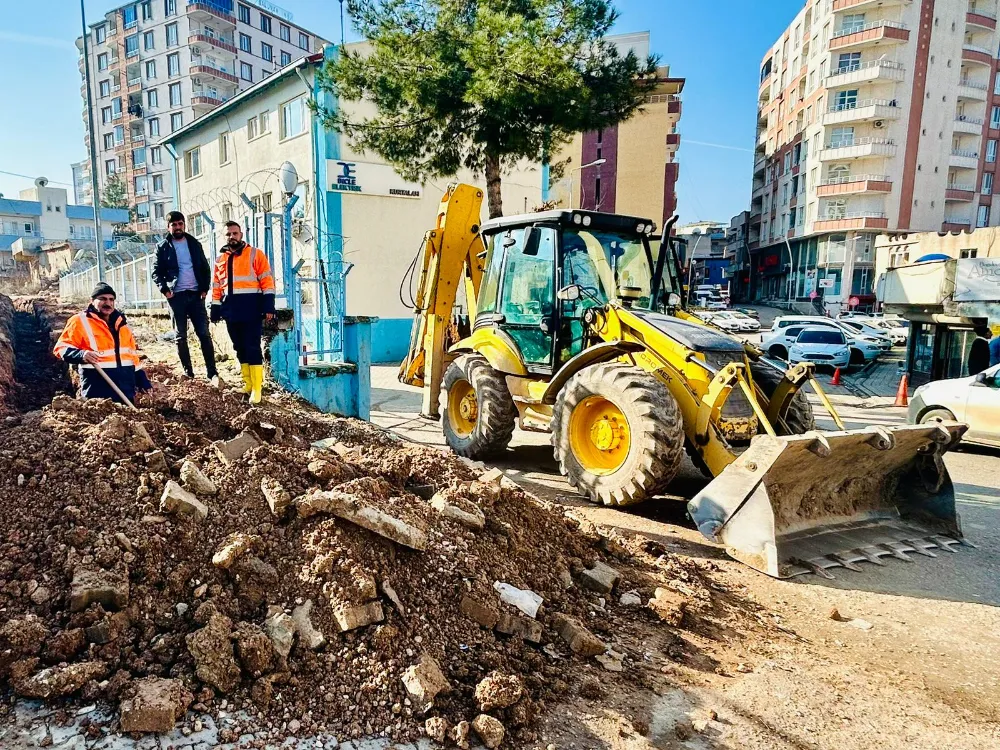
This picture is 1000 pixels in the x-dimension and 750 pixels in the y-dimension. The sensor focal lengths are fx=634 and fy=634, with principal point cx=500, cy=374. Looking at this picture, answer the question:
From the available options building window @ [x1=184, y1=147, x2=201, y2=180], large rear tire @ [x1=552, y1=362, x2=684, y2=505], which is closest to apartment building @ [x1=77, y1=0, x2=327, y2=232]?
building window @ [x1=184, y1=147, x2=201, y2=180]

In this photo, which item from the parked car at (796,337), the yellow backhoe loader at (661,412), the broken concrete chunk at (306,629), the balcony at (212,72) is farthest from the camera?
the balcony at (212,72)

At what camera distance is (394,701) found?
8.51 ft

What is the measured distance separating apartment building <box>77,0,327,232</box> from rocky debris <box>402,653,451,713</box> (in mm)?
50300

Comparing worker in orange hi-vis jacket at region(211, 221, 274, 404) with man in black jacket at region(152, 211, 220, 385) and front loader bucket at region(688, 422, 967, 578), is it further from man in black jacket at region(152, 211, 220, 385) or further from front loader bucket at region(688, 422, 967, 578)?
front loader bucket at region(688, 422, 967, 578)

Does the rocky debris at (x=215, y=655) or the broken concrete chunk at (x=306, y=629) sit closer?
the rocky debris at (x=215, y=655)

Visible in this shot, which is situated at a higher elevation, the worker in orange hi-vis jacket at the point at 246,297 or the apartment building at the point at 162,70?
the apartment building at the point at 162,70

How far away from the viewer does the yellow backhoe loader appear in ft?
14.6

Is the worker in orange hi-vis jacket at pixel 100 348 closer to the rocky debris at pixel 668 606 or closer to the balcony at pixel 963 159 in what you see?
the rocky debris at pixel 668 606

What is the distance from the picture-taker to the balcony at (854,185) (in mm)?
40812

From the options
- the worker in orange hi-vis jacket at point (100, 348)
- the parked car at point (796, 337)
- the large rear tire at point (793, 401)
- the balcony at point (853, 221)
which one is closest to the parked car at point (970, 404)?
the large rear tire at point (793, 401)

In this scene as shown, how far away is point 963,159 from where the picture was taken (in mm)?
42250

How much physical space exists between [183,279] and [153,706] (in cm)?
519

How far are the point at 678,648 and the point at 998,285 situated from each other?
12.9 metres

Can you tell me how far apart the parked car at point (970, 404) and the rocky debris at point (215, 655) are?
28.2 ft
